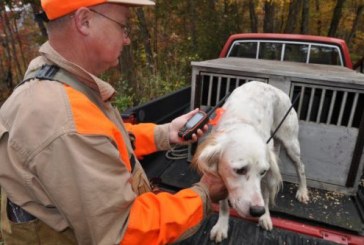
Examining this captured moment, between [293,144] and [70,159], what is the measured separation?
9.15ft

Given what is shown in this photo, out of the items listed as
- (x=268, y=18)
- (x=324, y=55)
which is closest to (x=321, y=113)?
(x=324, y=55)

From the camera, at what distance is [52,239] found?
1545 millimetres

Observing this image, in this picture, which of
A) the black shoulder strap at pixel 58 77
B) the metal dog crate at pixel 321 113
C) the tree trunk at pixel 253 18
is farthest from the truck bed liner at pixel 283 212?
the tree trunk at pixel 253 18

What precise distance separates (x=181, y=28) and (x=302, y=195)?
1295cm

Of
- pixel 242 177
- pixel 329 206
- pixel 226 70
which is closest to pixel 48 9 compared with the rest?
pixel 242 177

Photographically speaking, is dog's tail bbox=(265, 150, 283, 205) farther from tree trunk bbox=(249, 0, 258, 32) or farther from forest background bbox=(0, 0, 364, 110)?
tree trunk bbox=(249, 0, 258, 32)

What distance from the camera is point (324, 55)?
5398mm

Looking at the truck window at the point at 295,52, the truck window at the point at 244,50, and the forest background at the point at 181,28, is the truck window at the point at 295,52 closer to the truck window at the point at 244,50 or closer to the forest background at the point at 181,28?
the truck window at the point at 244,50

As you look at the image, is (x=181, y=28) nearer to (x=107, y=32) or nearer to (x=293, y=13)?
(x=293, y=13)

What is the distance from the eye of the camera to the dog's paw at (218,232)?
2.73 meters

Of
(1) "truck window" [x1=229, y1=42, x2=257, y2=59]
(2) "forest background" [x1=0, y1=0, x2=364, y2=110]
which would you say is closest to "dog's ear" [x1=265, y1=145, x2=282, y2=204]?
(1) "truck window" [x1=229, y1=42, x2=257, y2=59]

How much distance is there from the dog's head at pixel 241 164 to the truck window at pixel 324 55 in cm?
336

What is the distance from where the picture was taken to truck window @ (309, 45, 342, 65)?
533 cm

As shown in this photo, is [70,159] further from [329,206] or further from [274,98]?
[329,206]
